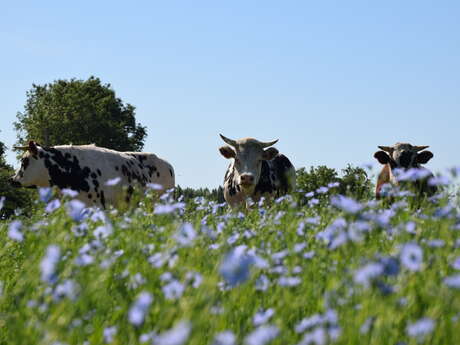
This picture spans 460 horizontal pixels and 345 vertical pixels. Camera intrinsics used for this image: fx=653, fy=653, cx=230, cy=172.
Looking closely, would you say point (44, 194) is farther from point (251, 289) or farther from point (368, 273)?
point (368, 273)

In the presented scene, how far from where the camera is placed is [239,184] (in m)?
13.1

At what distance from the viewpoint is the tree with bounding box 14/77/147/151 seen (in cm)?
5003

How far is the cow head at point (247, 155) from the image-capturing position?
1329cm

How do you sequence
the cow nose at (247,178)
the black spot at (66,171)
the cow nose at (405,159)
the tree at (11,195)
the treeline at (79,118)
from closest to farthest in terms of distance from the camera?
the cow nose at (247,178)
the cow nose at (405,159)
the black spot at (66,171)
the tree at (11,195)
the treeline at (79,118)

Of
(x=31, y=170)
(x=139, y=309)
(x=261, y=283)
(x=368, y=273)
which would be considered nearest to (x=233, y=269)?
(x=139, y=309)

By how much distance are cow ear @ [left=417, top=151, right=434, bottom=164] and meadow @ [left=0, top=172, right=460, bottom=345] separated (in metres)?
8.92

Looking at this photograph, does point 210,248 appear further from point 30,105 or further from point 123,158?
point 30,105

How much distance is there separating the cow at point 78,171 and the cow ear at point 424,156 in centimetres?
618

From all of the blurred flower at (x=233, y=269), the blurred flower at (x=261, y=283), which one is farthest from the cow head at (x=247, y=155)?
the blurred flower at (x=233, y=269)

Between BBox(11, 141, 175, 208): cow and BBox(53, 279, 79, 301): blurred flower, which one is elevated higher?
BBox(11, 141, 175, 208): cow

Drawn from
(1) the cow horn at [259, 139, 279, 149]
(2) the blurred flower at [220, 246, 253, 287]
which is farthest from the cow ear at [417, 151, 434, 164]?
(2) the blurred flower at [220, 246, 253, 287]

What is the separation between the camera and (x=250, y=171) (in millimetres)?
13250

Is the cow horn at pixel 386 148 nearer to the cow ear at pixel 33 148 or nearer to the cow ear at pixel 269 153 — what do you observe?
the cow ear at pixel 269 153

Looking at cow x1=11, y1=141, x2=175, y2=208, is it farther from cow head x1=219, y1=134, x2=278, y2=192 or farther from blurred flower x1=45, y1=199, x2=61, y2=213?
blurred flower x1=45, y1=199, x2=61, y2=213
